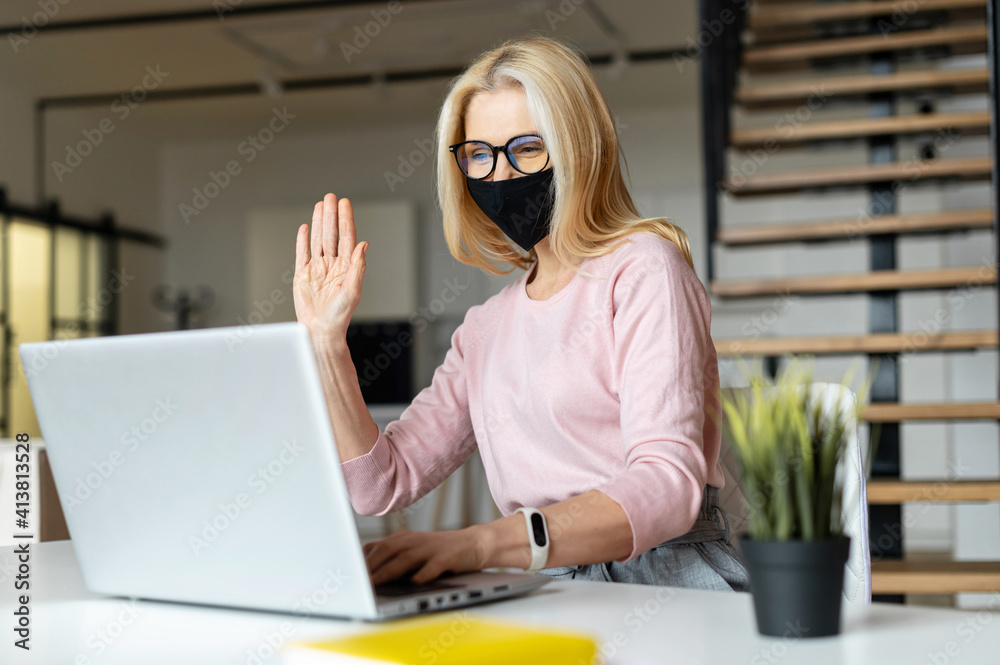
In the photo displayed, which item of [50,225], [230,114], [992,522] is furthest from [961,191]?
[50,225]

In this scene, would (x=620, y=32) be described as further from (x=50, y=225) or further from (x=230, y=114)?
(x=50, y=225)

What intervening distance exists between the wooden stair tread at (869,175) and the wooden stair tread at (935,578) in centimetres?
156

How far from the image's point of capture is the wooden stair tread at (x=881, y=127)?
3.78 meters

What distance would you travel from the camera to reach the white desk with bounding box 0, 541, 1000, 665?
2.43 feet

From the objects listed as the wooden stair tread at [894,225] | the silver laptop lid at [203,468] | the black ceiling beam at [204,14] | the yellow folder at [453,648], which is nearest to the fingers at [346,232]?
the silver laptop lid at [203,468]

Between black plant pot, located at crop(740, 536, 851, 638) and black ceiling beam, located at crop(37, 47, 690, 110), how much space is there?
5.98m

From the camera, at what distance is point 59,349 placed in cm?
95

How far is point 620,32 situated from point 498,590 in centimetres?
556

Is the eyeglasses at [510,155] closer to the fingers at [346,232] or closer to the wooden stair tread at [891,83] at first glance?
the fingers at [346,232]

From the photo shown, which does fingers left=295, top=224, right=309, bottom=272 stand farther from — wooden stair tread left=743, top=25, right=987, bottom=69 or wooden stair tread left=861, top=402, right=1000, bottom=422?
wooden stair tread left=743, top=25, right=987, bottom=69

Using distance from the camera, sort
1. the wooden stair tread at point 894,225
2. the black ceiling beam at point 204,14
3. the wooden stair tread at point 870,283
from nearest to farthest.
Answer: the wooden stair tread at point 870,283 < the wooden stair tread at point 894,225 < the black ceiling beam at point 204,14

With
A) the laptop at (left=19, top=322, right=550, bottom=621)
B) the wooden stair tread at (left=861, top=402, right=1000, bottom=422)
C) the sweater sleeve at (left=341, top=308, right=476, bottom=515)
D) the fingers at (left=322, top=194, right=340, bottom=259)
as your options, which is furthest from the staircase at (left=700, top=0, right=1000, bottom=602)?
the laptop at (left=19, top=322, right=550, bottom=621)

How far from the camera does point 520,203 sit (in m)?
1.54

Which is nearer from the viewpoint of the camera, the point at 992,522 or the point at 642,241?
the point at 642,241
